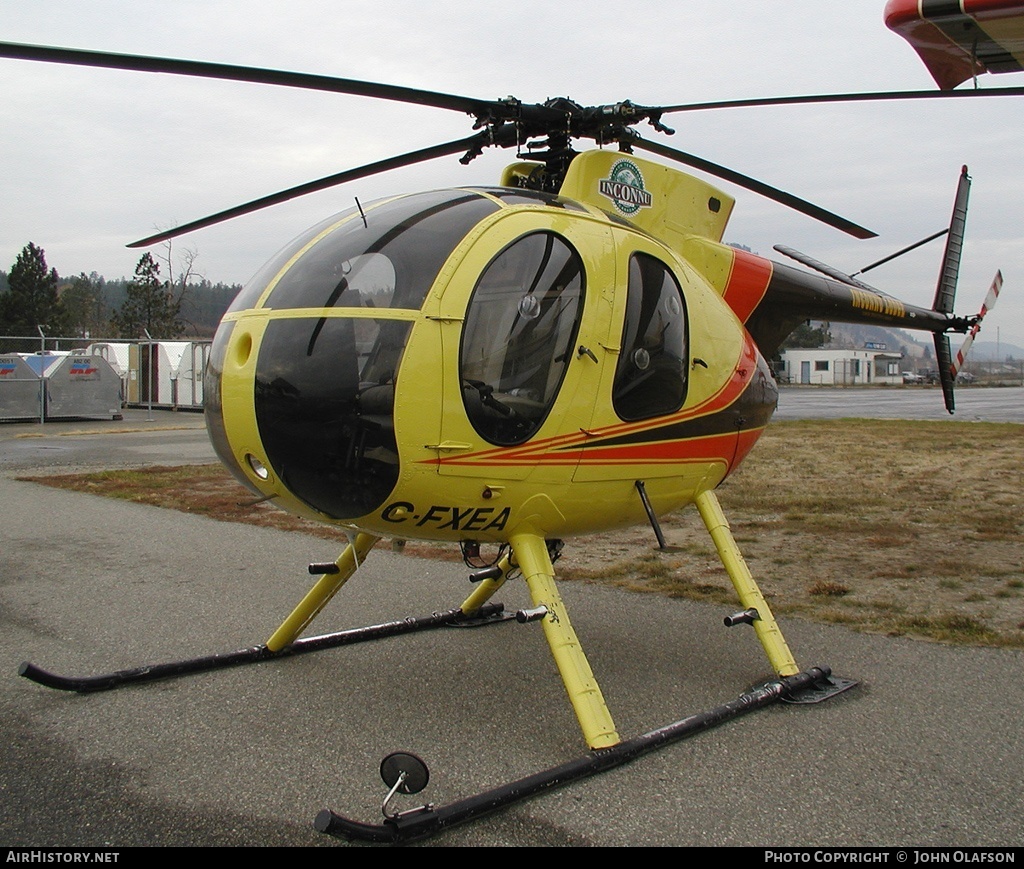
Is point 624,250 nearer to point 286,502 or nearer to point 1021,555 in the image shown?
point 286,502

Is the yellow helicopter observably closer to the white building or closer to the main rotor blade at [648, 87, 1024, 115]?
the main rotor blade at [648, 87, 1024, 115]

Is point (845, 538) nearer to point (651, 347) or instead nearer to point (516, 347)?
point (651, 347)

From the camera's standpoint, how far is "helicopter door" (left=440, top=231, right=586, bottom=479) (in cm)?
397

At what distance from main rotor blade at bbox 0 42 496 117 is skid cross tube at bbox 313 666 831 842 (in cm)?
290

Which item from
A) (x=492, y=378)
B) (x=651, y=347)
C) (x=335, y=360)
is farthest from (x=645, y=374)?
(x=335, y=360)

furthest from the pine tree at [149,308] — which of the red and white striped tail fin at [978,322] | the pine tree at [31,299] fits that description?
the red and white striped tail fin at [978,322]

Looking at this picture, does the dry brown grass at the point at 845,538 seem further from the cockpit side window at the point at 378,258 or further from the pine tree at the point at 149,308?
the pine tree at the point at 149,308

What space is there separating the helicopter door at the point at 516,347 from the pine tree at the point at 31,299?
4961 cm

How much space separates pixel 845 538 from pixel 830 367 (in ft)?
250

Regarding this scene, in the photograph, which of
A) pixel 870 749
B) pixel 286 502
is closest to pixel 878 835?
pixel 870 749

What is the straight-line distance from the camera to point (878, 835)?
11.2 feet

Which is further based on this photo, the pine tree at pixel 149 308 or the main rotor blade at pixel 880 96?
the pine tree at pixel 149 308

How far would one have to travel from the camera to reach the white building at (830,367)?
254 ft

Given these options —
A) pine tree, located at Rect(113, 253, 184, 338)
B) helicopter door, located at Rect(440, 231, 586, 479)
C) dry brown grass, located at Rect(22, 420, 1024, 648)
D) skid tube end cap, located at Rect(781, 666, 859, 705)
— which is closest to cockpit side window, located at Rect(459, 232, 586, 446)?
helicopter door, located at Rect(440, 231, 586, 479)
